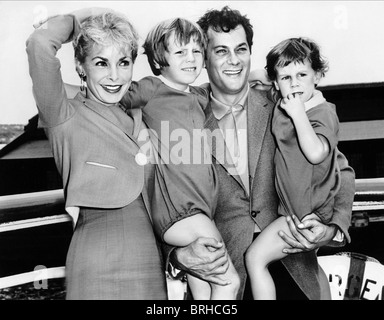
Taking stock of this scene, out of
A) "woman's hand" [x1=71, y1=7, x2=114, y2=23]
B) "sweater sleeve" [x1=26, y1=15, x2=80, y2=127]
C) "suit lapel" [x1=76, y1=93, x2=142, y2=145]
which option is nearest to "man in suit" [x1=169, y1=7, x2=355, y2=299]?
"suit lapel" [x1=76, y1=93, x2=142, y2=145]

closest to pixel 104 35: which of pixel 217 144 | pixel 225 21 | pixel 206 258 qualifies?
pixel 225 21

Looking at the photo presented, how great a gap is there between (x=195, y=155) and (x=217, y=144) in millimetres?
111

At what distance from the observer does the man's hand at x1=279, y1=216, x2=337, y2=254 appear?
2219 mm

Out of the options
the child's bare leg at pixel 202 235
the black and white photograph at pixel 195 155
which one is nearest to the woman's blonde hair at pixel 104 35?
the black and white photograph at pixel 195 155

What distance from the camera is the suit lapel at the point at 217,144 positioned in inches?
88.7

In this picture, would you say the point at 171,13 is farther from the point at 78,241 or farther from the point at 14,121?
the point at 78,241

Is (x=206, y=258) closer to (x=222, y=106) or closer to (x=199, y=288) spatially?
(x=199, y=288)

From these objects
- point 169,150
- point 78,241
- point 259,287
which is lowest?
point 259,287

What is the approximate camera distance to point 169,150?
2240 millimetres

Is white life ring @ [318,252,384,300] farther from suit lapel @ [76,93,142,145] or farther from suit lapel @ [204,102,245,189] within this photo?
suit lapel @ [76,93,142,145]

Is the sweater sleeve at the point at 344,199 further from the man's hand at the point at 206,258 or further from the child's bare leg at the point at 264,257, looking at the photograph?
the man's hand at the point at 206,258

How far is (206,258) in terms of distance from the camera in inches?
85.5
